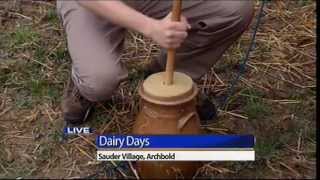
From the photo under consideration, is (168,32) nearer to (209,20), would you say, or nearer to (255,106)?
(209,20)

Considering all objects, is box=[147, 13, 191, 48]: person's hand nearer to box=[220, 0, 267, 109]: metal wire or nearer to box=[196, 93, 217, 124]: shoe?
box=[196, 93, 217, 124]: shoe

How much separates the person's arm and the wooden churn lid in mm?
167

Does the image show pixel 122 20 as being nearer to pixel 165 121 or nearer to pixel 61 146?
pixel 165 121

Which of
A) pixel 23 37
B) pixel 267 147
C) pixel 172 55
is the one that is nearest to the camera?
pixel 172 55

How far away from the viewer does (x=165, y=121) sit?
1.91 metres

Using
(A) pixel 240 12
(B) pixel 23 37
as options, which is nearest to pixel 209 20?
(A) pixel 240 12

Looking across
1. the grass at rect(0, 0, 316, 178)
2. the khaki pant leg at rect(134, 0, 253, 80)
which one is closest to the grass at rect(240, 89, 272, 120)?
the grass at rect(0, 0, 316, 178)

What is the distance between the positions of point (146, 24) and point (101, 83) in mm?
398

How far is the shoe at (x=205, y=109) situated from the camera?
2346 millimetres

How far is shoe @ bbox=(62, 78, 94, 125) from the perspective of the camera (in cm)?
234

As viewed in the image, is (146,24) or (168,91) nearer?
(146,24)

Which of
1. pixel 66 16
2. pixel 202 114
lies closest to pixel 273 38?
pixel 202 114

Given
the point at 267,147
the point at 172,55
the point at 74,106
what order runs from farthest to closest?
the point at 74,106, the point at 267,147, the point at 172,55

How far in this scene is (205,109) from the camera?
236 cm
